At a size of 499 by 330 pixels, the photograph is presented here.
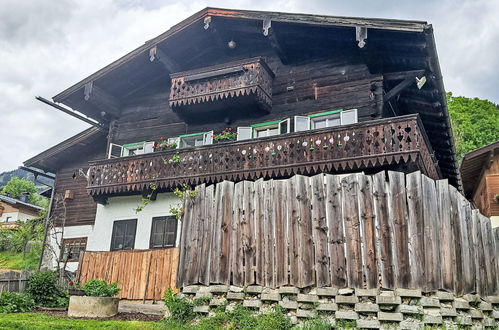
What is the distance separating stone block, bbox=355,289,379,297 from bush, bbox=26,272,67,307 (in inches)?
350

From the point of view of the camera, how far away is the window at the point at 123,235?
19.0 meters

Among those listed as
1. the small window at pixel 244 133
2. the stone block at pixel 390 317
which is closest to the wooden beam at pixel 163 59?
the small window at pixel 244 133

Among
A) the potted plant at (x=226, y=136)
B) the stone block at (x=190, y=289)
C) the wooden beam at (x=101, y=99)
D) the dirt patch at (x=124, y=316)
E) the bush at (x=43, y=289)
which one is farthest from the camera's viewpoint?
the wooden beam at (x=101, y=99)

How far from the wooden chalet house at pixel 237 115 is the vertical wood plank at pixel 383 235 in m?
6.53

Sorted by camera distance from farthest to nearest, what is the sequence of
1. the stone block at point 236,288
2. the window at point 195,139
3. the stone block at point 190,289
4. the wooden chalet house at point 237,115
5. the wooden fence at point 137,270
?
the window at point 195,139 < the wooden chalet house at point 237,115 < the wooden fence at point 137,270 < the stone block at point 190,289 < the stone block at point 236,288

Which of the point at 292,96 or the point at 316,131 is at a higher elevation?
the point at 292,96

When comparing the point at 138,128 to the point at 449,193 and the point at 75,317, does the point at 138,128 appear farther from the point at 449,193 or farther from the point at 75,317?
the point at 449,193

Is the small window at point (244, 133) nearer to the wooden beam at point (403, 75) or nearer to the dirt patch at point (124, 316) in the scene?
the wooden beam at point (403, 75)

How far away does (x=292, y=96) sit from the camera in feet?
61.2

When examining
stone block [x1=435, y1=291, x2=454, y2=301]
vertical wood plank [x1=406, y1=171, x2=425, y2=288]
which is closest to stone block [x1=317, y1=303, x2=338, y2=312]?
vertical wood plank [x1=406, y1=171, x2=425, y2=288]

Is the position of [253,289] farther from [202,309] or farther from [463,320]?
[463,320]

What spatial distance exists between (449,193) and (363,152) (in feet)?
22.7

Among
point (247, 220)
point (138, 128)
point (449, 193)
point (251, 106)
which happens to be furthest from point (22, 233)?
point (449, 193)

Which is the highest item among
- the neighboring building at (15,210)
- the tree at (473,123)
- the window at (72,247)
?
the tree at (473,123)
